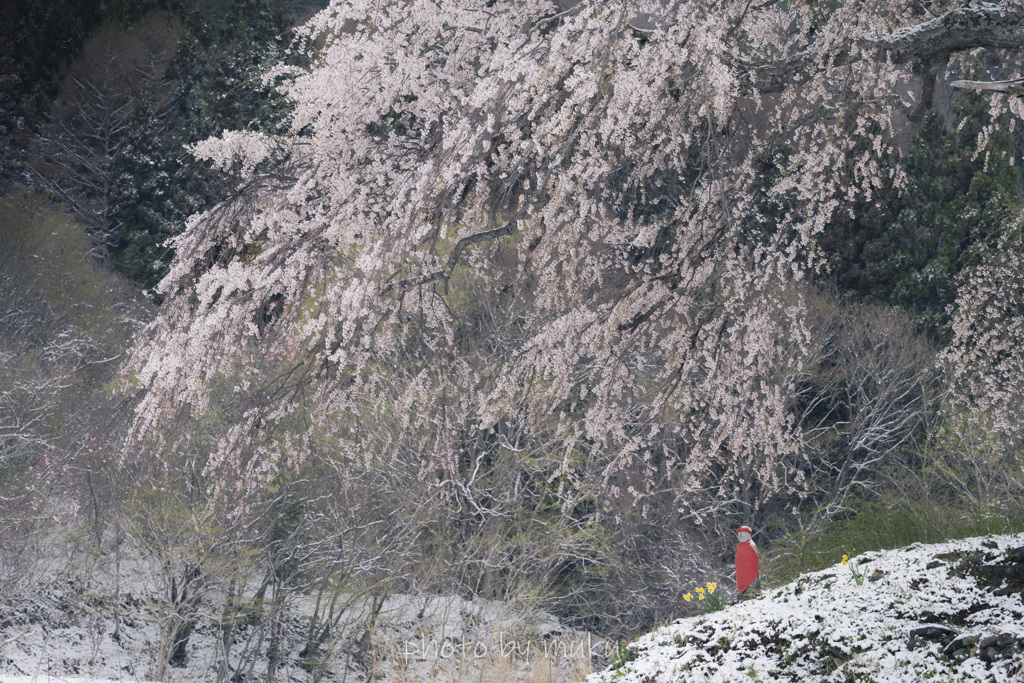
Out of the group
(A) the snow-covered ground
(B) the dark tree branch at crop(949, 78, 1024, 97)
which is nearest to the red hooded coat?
(B) the dark tree branch at crop(949, 78, 1024, 97)

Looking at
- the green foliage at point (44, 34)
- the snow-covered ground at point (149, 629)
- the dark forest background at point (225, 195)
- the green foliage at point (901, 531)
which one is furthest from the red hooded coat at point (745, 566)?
the green foliage at point (44, 34)

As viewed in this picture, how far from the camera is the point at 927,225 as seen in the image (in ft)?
62.7

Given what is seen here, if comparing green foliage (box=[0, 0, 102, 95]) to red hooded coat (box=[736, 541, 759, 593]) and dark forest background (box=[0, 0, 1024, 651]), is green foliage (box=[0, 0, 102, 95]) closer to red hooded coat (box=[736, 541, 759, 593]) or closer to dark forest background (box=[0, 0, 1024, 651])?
dark forest background (box=[0, 0, 1024, 651])

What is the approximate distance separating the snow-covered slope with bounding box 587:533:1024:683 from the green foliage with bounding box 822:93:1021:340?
14.1 meters

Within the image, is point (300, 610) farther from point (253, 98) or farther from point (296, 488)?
point (253, 98)

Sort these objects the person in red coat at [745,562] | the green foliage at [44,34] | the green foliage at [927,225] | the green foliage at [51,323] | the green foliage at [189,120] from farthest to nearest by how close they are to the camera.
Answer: the green foliage at [44,34], the green foliage at [189,120], the green foliage at [927,225], the green foliage at [51,323], the person in red coat at [745,562]

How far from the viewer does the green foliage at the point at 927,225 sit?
18.3 metres

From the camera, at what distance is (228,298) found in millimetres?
4492

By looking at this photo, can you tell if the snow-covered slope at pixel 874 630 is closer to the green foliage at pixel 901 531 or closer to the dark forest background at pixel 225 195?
the green foliage at pixel 901 531

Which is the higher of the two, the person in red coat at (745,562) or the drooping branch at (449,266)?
the drooping branch at (449,266)

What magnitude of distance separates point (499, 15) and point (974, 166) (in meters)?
17.4

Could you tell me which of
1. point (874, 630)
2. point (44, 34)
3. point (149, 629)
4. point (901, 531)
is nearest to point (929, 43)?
point (874, 630)

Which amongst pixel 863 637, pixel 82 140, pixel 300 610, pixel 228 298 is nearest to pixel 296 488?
pixel 300 610

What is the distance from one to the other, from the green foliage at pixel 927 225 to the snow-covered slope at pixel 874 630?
14.1 m
